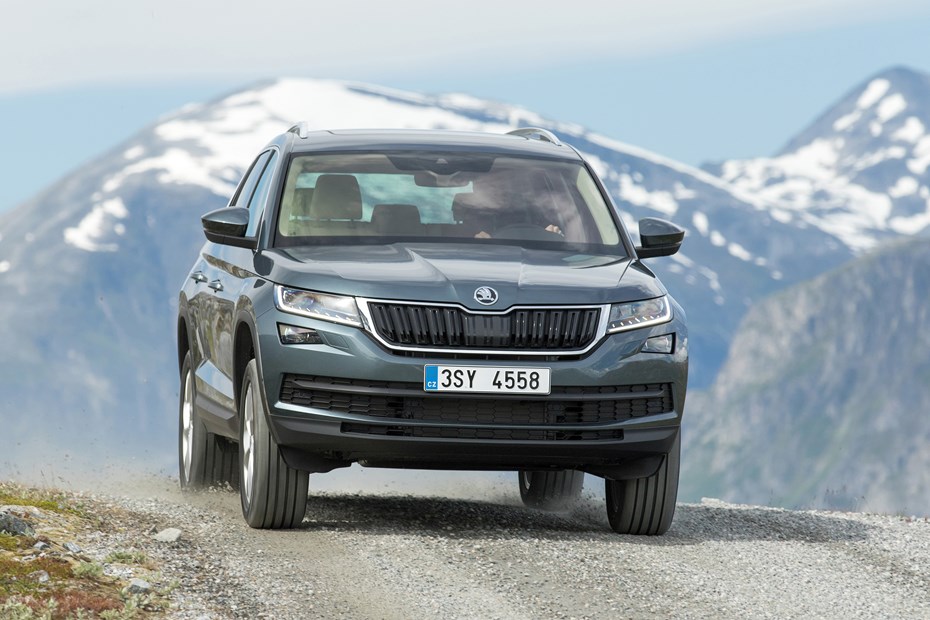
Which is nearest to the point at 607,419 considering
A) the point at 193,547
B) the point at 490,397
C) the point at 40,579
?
the point at 490,397

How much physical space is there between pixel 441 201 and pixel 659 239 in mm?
1178

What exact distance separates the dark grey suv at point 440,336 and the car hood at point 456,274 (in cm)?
1

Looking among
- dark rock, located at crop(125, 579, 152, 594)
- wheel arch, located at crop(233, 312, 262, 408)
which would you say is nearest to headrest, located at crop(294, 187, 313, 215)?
wheel arch, located at crop(233, 312, 262, 408)

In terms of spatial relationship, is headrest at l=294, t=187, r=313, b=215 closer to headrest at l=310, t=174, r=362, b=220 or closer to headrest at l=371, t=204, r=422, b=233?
headrest at l=310, t=174, r=362, b=220

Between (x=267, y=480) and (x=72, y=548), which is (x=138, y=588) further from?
(x=267, y=480)

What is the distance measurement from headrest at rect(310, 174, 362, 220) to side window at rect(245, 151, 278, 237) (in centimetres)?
32

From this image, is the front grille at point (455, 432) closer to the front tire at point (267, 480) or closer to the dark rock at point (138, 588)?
the front tire at point (267, 480)

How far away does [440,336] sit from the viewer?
22.2 feet

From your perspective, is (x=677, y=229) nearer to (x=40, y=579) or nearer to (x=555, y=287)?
(x=555, y=287)

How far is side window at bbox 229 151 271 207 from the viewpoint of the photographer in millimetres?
9109

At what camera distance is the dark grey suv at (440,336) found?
6.79 meters

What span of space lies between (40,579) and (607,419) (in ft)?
9.01

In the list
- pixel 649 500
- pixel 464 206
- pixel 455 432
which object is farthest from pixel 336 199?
pixel 649 500

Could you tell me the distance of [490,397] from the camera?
6805 millimetres
